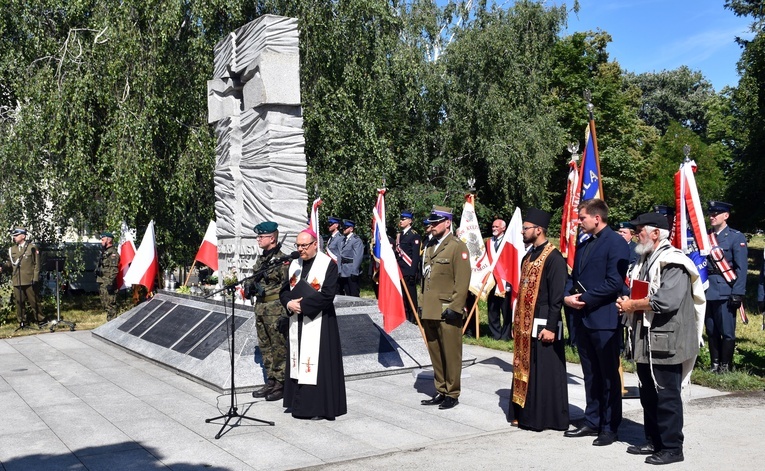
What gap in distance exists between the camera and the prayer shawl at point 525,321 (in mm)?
6629

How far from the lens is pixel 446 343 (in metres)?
7.40

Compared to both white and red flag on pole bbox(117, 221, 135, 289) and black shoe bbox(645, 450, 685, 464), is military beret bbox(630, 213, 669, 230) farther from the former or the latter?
white and red flag on pole bbox(117, 221, 135, 289)

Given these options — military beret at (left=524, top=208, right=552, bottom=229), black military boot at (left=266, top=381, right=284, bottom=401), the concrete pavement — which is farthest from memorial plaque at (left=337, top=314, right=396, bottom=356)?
military beret at (left=524, top=208, right=552, bottom=229)

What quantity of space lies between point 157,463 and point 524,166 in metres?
23.0

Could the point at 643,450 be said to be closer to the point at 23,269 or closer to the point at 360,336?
the point at 360,336

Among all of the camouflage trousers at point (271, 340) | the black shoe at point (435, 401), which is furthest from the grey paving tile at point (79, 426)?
the black shoe at point (435, 401)

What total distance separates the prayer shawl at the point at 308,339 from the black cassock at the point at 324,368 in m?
0.04

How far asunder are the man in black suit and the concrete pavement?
10.0 inches

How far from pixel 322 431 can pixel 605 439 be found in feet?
8.04

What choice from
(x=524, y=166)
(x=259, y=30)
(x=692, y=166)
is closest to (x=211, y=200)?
(x=259, y=30)

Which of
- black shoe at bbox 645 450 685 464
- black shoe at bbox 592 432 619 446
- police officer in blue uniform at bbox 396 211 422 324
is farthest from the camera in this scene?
police officer in blue uniform at bbox 396 211 422 324

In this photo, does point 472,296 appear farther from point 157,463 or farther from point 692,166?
point 157,463

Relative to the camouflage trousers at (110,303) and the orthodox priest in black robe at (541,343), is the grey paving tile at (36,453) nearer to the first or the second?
the orthodox priest in black robe at (541,343)

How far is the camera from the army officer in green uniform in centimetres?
738
